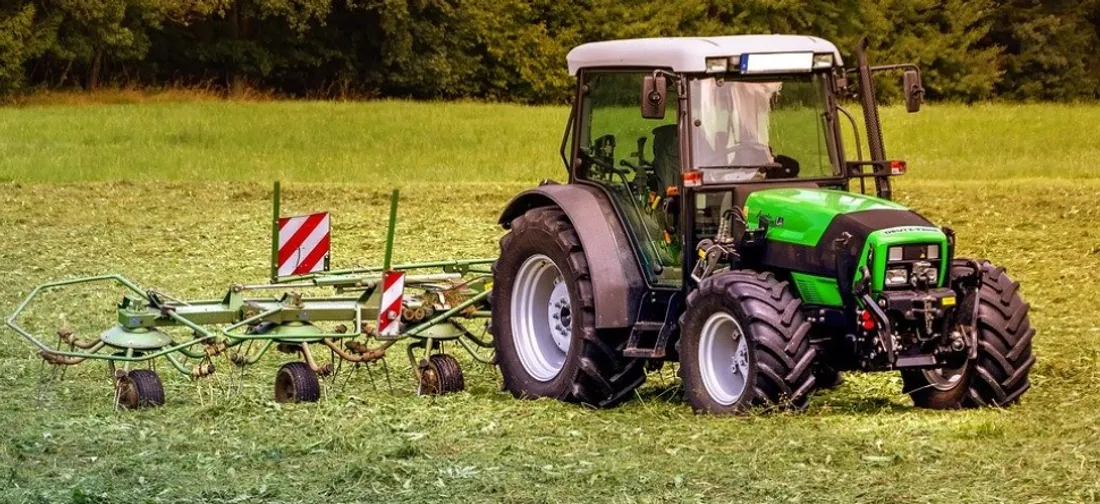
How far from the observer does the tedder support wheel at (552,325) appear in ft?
29.0

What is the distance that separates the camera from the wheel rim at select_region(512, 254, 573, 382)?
9.41m

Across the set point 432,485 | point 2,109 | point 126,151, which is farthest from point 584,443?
point 2,109

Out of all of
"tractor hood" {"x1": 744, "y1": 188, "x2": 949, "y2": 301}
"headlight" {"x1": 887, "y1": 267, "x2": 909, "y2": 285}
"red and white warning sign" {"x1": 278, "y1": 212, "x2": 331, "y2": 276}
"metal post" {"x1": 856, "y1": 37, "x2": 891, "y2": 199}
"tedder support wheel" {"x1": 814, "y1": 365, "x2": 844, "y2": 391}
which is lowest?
"tedder support wheel" {"x1": 814, "y1": 365, "x2": 844, "y2": 391}

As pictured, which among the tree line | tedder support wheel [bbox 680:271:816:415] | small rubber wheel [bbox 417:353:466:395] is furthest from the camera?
the tree line

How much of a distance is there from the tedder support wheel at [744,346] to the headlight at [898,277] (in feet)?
1.42

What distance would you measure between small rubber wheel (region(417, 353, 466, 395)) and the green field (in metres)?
0.14

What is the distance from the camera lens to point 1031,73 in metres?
Answer: 58.3

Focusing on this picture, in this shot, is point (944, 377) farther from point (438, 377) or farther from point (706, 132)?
point (438, 377)

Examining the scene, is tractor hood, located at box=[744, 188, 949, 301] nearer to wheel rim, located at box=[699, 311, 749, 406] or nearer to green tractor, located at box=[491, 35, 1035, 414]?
green tractor, located at box=[491, 35, 1035, 414]

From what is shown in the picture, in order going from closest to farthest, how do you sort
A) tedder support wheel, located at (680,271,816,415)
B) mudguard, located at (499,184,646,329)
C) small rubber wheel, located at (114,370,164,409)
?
tedder support wheel, located at (680,271,816,415) < mudguard, located at (499,184,646,329) < small rubber wheel, located at (114,370,164,409)

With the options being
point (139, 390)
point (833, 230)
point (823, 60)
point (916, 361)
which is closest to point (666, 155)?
point (823, 60)

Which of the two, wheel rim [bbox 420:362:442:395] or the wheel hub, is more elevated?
the wheel hub

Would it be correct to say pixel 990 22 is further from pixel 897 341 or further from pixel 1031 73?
pixel 897 341

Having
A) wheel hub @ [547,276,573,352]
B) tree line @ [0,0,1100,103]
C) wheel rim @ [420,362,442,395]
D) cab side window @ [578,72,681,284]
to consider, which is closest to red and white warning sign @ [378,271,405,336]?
wheel rim @ [420,362,442,395]
